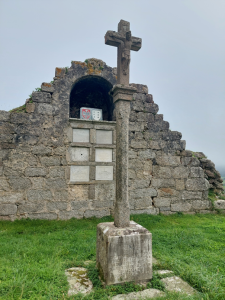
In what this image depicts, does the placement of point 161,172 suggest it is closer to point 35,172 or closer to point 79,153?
point 79,153

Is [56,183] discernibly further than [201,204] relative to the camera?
No

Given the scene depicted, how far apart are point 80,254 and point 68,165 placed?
8.21ft

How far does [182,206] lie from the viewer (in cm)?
628

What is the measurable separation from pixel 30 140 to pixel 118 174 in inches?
123

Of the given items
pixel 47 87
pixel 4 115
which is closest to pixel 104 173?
pixel 47 87

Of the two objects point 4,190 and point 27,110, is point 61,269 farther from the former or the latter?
point 27,110

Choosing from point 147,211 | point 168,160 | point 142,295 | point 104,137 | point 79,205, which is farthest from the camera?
point 168,160

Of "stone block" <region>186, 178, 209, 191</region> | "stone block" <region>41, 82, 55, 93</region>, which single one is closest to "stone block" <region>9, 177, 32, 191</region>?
"stone block" <region>41, 82, 55, 93</region>

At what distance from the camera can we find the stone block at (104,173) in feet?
18.6

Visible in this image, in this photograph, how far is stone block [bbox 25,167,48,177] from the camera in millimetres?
5188

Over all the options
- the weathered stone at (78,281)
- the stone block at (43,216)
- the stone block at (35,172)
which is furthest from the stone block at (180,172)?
the weathered stone at (78,281)

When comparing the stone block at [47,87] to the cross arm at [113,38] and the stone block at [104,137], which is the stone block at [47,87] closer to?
the stone block at [104,137]

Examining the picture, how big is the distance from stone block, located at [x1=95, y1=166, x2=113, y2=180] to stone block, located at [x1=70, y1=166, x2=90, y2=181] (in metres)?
0.27

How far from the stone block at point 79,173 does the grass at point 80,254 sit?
105 centimetres
